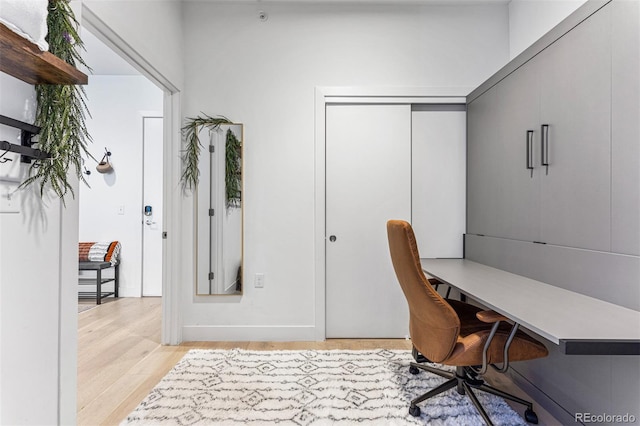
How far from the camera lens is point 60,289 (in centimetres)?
143

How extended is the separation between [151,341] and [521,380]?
8.68 feet

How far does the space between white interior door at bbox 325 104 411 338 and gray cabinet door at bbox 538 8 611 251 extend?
110 cm

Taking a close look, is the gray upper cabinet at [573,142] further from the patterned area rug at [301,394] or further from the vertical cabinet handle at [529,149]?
the patterned area rug at [301,394]

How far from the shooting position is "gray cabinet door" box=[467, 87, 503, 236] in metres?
2.33

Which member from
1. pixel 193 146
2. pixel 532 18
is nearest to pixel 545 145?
pixel 532 18

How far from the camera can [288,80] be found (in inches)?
108

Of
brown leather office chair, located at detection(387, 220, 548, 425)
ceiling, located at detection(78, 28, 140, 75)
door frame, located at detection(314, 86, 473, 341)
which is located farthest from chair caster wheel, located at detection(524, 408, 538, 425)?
ceiling, located at detection(78, 28, 140, 75)

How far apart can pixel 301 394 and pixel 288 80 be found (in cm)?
228

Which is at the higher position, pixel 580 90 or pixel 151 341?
pixel 580 90

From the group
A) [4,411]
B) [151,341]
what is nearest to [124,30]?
[4,411]

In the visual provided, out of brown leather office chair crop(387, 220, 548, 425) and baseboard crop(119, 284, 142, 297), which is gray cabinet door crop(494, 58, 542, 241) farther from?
baseboard crop(119, 284, 142, 297)

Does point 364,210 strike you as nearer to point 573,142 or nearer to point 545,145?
point 545,145

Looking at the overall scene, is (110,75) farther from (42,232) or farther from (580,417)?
(580,417)

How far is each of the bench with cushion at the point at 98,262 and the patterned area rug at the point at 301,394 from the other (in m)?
2.01
